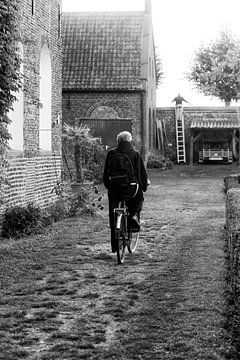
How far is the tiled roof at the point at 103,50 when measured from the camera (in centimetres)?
3372

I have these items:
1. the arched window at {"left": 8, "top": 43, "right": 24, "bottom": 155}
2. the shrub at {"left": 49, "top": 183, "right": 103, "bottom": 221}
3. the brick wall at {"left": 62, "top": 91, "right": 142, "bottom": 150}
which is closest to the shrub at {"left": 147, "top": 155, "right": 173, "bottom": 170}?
the brick wall at {"left": 62, "top": 91, "right": 142, "bottom": 150}

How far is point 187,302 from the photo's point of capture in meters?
7.46

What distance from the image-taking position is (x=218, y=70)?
48062 mm

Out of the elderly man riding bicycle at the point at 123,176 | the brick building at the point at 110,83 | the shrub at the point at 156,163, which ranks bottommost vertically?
the elderly man riding bicycle at the point at 123,176

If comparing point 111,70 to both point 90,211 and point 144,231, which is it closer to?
point 90,211

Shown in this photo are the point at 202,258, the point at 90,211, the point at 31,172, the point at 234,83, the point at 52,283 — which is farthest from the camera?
the point at 234,83

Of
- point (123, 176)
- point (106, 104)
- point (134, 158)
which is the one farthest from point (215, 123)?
point (123, 176)

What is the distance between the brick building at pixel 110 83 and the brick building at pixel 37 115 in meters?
15.7

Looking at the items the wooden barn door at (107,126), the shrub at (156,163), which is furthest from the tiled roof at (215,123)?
the wooden barn door at (107,126)

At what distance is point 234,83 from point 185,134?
8.02 metres

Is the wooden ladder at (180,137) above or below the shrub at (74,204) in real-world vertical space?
above

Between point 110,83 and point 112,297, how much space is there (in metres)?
26.5

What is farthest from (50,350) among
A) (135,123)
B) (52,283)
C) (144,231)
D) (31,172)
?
(135,123)

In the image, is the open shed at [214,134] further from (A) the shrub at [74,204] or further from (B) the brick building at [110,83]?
(A) the shrub at [74,204]
